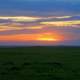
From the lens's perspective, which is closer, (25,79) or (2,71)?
(25,79)

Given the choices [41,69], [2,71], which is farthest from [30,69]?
[2,71]

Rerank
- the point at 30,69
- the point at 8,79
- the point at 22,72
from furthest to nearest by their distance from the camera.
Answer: the point at 30,69 → the point at 22,72 → the point at 8,79

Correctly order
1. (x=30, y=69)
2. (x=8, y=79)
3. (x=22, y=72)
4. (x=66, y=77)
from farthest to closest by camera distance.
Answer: (x=30, y=69) < (x=22, y=72) < (x=66, y=77) < (x=8, y=79)

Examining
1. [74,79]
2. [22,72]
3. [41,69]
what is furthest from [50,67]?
[74,79]

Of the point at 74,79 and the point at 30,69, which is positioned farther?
the point at 30,69

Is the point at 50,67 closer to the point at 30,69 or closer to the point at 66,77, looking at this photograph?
the point at 30,69

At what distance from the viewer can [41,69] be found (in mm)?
32781

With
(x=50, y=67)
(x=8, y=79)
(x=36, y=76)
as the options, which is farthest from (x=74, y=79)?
(x=50, y=67)

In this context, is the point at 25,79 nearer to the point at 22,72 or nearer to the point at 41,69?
the point at 22,72

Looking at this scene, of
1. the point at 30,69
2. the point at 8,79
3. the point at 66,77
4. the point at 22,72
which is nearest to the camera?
the point at 8,79

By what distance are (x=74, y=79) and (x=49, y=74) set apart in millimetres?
2638

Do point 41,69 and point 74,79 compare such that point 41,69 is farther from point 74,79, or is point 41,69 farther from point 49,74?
point 74,79

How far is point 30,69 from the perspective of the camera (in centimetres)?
3241

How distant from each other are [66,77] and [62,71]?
3272mm
